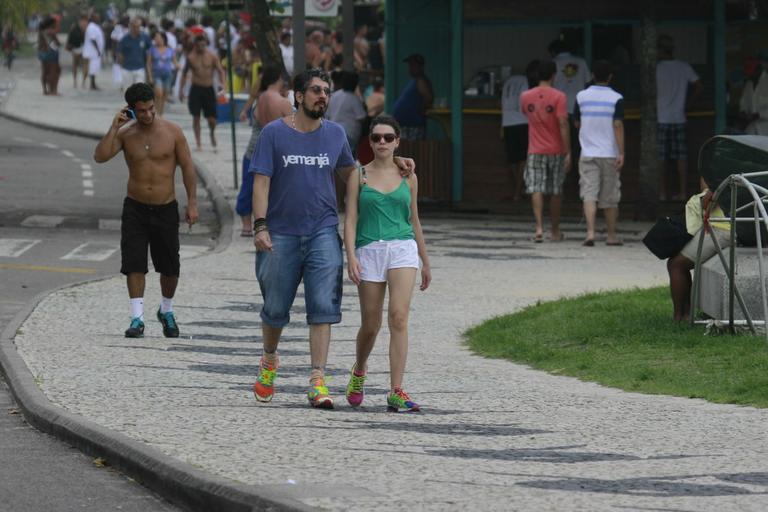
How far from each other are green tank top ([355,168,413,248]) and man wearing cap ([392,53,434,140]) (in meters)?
13.9

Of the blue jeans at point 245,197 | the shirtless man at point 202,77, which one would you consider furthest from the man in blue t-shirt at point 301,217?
the shirtless man at point 202,77

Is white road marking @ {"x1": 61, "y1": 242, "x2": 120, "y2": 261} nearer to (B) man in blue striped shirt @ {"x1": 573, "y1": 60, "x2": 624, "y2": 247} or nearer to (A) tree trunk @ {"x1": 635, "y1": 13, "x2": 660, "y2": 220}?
(B) man in blue striped shirt @ {"x1": 573, "y1": 60, "x2": 624, "y2": 247}

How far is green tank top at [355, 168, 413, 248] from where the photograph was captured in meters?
10.2

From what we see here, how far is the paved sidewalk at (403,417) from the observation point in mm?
7473

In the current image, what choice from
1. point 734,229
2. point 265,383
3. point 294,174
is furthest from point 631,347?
point 294,174

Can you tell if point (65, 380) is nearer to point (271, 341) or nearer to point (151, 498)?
point (271, 341)

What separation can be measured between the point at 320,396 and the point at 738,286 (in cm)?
372

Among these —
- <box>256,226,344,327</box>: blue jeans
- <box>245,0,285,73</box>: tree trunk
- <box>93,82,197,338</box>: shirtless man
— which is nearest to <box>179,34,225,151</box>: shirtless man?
<box>245,0,285,73</box>: tree trunk

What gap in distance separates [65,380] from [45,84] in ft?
132

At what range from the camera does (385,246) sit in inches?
400

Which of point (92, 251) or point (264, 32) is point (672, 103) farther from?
point (92, 251)

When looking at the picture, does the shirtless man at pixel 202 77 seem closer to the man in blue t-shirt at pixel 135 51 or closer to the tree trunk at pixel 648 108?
the man in blue t-shirt at pixel 135 51

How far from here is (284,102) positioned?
20.4 metres

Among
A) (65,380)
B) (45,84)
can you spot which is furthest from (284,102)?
(45,84)
